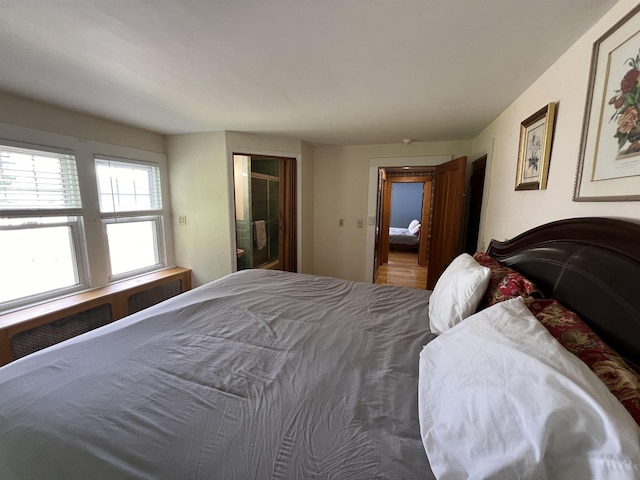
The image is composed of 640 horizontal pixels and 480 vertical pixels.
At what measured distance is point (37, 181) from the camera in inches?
81.3

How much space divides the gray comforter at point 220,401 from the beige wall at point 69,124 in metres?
1.94

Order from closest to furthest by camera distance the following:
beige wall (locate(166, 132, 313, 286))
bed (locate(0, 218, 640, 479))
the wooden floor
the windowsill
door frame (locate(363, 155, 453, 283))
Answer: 1. bed (locate(0, 218, 640, 479))
2. the windowsill
3. beige wall (locate(166, 132, 313, 286))
4. door frame (locate(363, 155, 453, 283))
5. the wooden floor

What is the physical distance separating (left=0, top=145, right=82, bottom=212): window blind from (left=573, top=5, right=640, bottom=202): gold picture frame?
3.55 meters

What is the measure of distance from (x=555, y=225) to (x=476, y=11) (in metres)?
0.98

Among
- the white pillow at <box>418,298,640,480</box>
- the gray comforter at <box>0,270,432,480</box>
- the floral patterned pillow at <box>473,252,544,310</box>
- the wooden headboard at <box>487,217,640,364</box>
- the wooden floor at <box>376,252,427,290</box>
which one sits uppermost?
the wooden headboard at <box>487,217,640,364</box>

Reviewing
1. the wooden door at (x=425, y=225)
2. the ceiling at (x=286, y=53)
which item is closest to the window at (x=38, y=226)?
the ceiling at (x=286, y=53)

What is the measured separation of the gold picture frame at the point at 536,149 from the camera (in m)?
1.34

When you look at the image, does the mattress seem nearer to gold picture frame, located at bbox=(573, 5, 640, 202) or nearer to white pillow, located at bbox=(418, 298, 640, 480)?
gold picture frame, located at bbox=(573, 5, 640, 202)

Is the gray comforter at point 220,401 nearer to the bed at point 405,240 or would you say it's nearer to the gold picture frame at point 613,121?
the gold picture frame at point 613,121

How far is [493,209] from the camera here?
217 centimetres

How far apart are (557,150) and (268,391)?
1.75 meters

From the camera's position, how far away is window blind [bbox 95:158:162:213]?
2.54 meters

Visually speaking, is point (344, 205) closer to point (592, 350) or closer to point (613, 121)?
point (613, 121)

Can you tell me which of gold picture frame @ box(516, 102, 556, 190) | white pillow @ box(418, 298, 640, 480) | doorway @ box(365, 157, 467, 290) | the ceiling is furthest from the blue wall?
white pillow @ box(418, 298, 640, 480)
